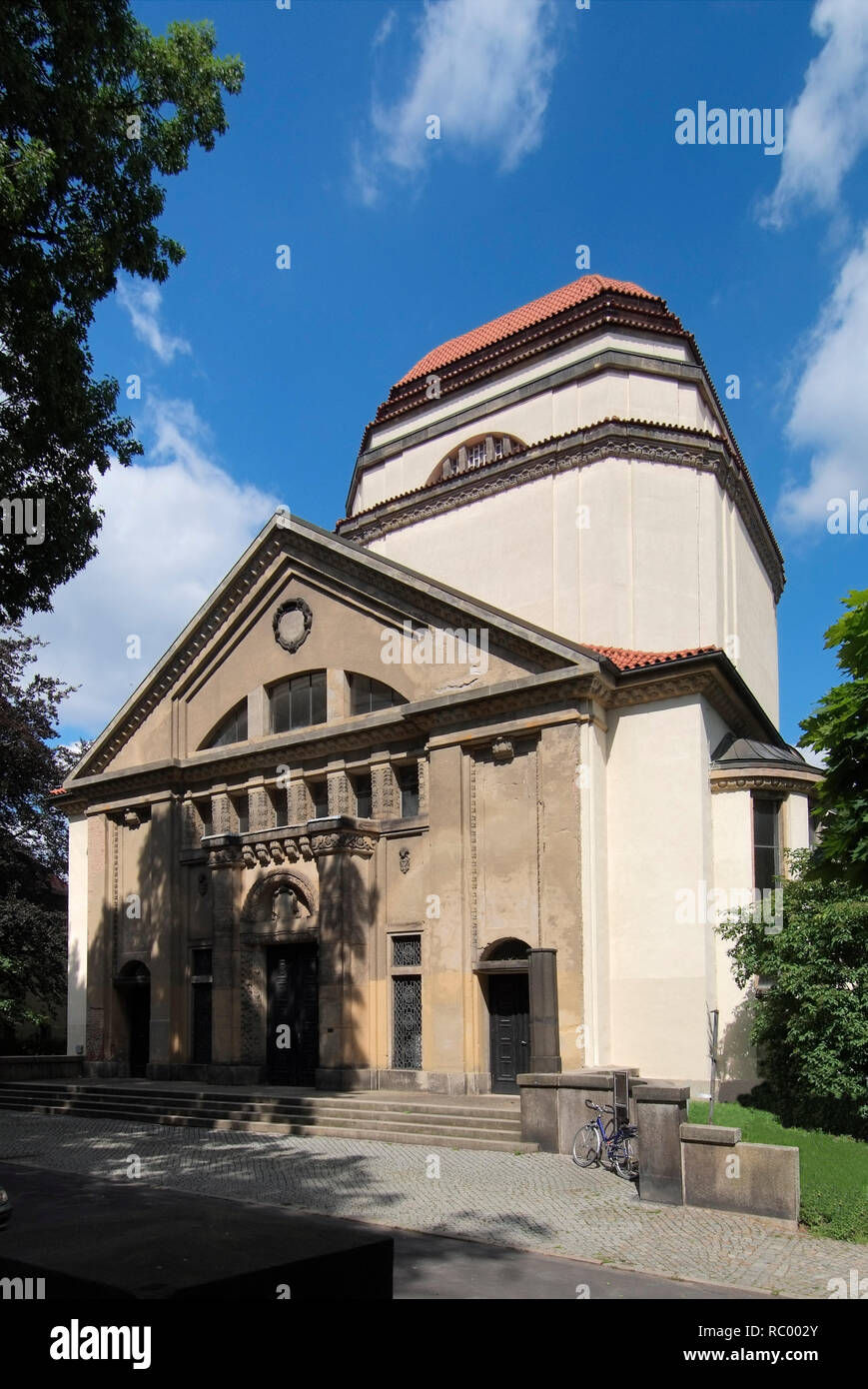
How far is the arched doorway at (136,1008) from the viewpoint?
28.2m

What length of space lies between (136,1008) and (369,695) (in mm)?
10895

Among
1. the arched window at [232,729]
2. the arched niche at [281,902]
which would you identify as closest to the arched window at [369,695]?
the arched window at [232,729]

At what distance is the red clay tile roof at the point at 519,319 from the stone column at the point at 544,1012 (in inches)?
676

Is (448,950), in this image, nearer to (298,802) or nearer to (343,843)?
(343,843)

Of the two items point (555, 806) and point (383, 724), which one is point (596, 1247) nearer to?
point (555, 806)

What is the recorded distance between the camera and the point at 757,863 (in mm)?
22156

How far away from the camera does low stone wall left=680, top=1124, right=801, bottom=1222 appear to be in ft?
39.5

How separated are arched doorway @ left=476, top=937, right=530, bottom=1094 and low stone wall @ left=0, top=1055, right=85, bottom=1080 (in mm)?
12496

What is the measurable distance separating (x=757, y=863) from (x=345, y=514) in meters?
18.1

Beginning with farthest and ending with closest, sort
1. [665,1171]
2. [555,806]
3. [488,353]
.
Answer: [488,353] < [555,806] < [665,1171]

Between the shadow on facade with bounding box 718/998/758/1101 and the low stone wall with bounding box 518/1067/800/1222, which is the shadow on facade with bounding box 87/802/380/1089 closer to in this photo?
the shadow on facade with bounding box 718/998/758/1101

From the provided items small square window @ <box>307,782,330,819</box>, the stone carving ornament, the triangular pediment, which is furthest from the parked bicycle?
the stone carving ornament

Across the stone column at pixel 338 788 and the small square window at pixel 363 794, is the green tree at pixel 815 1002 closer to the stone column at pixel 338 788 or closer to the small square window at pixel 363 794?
the small square window at pixel 363 794
